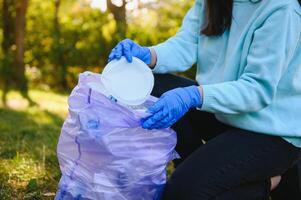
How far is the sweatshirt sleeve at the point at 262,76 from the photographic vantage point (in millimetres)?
1919

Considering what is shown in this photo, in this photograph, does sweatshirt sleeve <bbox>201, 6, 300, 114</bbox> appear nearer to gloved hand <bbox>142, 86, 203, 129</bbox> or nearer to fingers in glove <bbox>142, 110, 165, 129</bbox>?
gloved hand <bbox>142, 86, 203, 129</bbox>

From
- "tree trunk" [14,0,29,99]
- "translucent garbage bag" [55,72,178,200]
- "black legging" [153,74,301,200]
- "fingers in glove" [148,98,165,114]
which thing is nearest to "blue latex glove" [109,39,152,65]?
"translucent garbage bag" [55,72,178,200]

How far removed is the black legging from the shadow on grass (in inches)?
30.2

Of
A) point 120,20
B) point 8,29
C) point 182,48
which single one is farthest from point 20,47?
point 182,48

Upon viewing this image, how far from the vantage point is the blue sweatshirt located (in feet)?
6.31

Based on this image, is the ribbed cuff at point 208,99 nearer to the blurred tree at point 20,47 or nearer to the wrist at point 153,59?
the wrist at point 153,59

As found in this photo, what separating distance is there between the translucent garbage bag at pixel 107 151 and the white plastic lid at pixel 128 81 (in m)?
0.03

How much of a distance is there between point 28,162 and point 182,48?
1044 mm

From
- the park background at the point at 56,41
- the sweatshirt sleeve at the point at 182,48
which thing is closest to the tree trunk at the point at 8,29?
the park background at the point at 56,41

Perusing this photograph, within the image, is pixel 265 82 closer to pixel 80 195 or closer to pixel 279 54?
pixel 279 54

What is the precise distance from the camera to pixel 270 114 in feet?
6.63

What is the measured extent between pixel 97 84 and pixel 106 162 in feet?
1.00

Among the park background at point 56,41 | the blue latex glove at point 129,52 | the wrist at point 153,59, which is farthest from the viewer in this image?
the park background at point 56,41

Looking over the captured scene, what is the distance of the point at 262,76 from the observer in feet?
6.31
